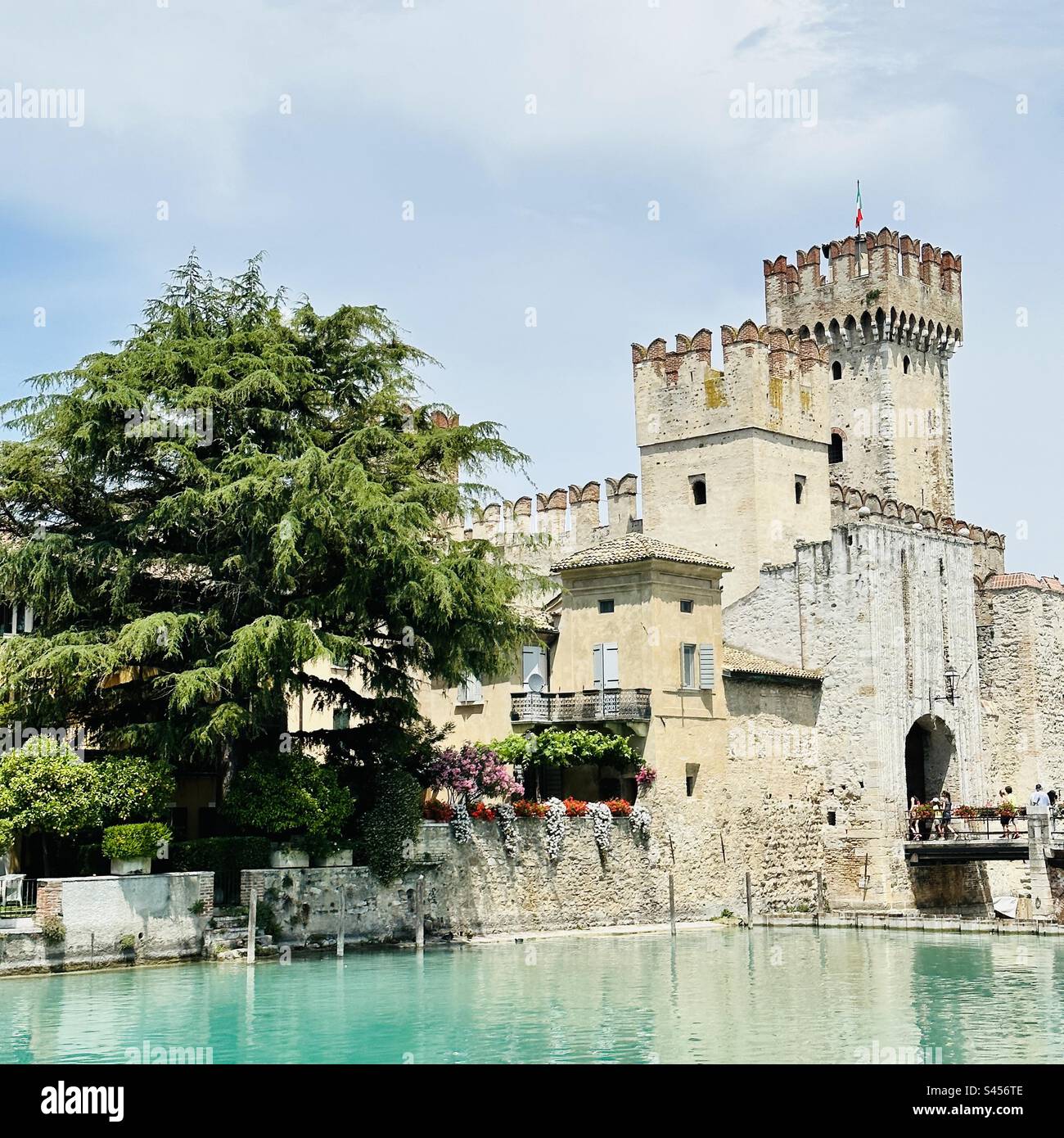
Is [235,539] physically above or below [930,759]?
above

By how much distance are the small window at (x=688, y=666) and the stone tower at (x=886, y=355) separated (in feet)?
50.4

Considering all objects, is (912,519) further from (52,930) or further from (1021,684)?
(52,930)

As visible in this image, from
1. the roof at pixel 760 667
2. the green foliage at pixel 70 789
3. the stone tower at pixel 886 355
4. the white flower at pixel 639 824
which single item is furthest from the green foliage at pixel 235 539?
the stone tower at pixel 886 355

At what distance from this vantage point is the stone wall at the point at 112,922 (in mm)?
25828

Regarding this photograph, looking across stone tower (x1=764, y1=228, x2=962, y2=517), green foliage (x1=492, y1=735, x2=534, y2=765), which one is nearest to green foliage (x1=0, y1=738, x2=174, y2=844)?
green foliage (x1=492, y1=735, x2=534, y2=765)

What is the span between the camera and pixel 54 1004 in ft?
74.8

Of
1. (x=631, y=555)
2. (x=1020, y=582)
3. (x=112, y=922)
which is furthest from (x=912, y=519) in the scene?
(x=112, y=922)

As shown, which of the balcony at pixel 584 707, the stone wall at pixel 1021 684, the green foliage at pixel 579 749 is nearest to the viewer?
the green foliage at pixel 579 749

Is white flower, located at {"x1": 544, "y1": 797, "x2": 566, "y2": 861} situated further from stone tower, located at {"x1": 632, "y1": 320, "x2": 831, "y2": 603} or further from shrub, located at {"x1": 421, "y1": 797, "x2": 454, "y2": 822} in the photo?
stone tower, located at {"x1": 632, "y1": 320, "x2": 831, "y2": 603}

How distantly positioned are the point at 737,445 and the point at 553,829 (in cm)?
1255

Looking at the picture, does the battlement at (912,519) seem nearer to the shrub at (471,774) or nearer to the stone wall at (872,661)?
the stone wall at (872,661)

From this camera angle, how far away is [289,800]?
28.9 metres
